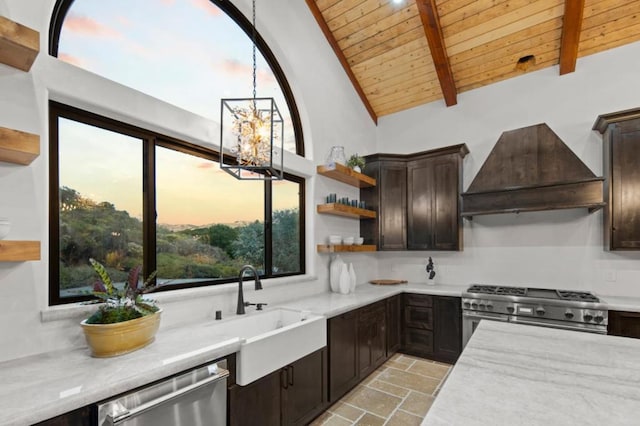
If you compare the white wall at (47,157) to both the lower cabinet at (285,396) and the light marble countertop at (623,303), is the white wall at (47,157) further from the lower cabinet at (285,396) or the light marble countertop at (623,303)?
the light marble countertop at (623,303)

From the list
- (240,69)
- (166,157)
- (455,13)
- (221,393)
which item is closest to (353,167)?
(240,69)

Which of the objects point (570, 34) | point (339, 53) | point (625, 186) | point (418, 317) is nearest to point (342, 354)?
point (418, 317)

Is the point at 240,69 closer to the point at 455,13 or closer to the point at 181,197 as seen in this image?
the point at 181,197

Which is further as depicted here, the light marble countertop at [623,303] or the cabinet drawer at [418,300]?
the cabinet drawer at [418,300]

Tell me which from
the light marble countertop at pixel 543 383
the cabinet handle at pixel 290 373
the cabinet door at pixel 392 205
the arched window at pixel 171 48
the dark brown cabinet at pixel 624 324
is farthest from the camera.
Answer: the cabinet door at pixel 392 205

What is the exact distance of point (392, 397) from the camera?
2.83 metres

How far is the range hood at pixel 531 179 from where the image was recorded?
10.4ft

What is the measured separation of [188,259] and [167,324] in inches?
20.4

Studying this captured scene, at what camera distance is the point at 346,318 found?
2838 mm

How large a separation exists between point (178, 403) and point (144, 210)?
4.34ft

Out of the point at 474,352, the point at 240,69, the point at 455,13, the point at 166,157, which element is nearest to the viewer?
the point at 474,352

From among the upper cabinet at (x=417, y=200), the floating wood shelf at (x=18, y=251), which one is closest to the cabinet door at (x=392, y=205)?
the upper cabinet at (x=417, y=200)

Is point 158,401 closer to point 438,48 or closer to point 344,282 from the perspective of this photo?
point 344,282

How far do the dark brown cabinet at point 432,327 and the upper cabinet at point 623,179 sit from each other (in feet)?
5.55
